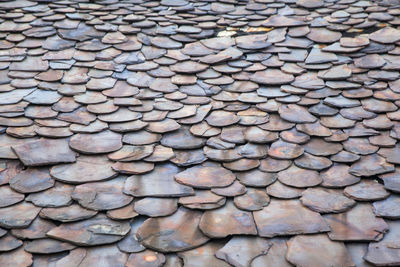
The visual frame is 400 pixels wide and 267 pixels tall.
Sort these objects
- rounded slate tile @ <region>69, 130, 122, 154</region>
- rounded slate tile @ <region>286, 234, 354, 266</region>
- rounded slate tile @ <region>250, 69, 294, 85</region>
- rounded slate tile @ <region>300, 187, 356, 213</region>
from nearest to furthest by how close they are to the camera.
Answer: rounded slate tile @ <region>286, 234, 354, 266</region> < rounded slate tile @ <region>300, 187, 356, 213</region> < rounded slate tile @ <region>69, 130, 122, 154</region> < rounded slate tile @ <region>250, 69, 294, 85</region>

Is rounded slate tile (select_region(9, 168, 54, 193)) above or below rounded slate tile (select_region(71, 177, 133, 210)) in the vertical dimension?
above

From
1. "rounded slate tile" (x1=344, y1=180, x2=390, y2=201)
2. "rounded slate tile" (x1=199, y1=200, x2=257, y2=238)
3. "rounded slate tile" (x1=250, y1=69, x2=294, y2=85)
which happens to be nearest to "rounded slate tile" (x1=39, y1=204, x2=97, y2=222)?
"rounded slate tile" (x1=199, y1=200, x2=257, y2=238)

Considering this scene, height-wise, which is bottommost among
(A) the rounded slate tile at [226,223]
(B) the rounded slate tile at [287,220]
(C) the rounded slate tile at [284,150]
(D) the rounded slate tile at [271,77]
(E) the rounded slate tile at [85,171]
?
(B) the rounded slate tile at [287,220]

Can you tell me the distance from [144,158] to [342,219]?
1.02m

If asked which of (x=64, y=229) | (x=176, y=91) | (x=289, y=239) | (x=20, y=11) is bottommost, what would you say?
(x=289, y=239)

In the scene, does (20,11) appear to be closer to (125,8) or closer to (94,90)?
(125,8)

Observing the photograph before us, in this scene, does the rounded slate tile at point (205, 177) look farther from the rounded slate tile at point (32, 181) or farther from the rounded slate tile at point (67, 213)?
the rounded slate tile at point (32, 181)

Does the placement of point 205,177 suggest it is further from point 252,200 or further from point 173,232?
point 173,232

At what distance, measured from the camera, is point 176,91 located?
265cm

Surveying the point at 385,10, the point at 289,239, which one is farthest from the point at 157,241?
the point at 385,10

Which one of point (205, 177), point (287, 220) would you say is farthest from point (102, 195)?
point (287, 220)

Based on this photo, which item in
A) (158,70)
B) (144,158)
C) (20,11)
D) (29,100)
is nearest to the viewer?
(144,158)

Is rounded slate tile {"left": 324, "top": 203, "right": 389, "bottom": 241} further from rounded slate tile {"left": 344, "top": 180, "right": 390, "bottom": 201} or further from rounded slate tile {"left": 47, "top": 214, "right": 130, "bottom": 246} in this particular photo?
rounded slate tile {"left": 47, "top": 214, "right": 130, "bottom": 246}

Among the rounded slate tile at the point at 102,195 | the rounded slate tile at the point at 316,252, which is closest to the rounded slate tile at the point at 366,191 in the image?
the rounded slate tile at the point at 316,252
